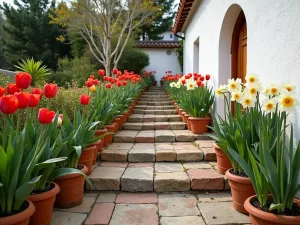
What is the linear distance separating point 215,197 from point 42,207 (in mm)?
1663

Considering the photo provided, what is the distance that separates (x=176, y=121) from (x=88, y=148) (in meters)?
3.31

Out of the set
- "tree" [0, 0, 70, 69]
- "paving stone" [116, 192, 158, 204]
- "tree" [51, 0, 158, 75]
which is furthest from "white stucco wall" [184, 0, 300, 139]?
"tree" [0, 0, 70, 69]

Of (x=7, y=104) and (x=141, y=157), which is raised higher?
(x=7, y=104)

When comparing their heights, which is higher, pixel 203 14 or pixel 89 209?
pixel 203 14

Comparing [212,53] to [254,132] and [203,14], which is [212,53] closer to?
[203,14]

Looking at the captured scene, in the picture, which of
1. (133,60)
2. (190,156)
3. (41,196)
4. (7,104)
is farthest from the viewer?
(133,60)

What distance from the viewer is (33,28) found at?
1934 centimetres

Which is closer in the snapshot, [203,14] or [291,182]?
[291,182]

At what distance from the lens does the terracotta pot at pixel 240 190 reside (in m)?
2.35

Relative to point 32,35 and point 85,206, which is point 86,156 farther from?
point 32,35

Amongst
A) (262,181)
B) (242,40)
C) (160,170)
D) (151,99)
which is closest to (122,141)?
(160,170)

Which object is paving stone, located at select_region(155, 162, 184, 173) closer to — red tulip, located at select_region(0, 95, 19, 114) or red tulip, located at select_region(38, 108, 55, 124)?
red tulip, located at select_region(38, 108, 55, 124)

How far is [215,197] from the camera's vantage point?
283cm

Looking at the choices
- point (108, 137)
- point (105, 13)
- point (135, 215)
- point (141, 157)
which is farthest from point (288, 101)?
point (105, 13)
